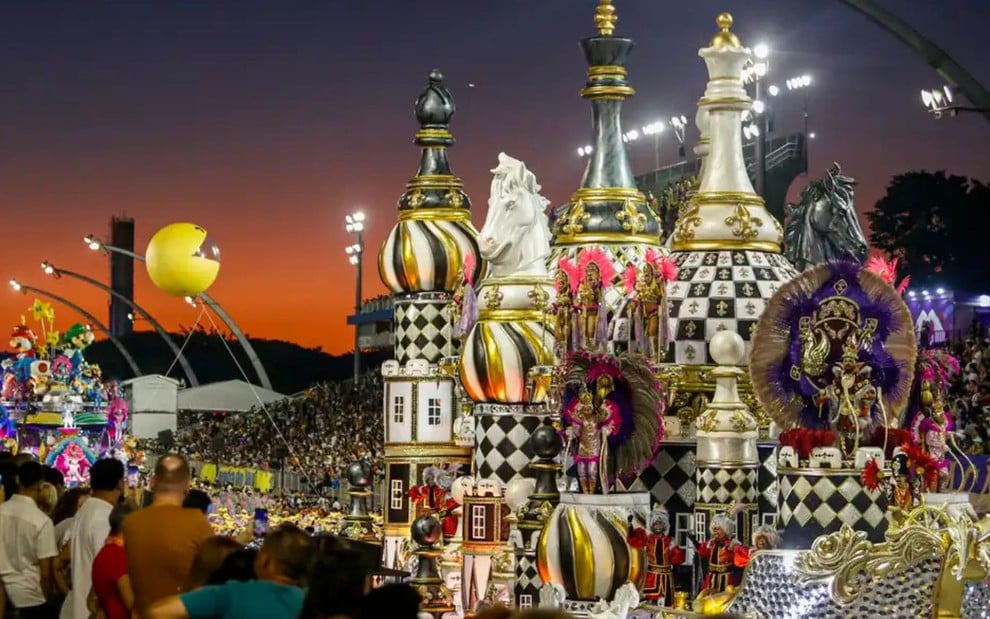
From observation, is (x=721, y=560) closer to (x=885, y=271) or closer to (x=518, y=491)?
(x=885, y=271)

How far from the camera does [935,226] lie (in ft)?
155

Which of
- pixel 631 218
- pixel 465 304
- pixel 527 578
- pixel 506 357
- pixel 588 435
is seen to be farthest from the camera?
pixel 465 304

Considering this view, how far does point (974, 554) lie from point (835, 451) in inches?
46.9

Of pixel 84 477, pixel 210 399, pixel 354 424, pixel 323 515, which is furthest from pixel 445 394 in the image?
pixel 210 399

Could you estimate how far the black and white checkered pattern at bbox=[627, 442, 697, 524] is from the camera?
18.2 meters

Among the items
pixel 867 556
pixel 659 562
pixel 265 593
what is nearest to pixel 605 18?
pixel 659 562

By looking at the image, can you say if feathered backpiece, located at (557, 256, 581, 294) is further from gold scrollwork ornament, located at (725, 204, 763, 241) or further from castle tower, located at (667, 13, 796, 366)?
gold scrollwork ornament, located at (725, 204, 763, 241)

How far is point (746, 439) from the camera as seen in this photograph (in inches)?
669

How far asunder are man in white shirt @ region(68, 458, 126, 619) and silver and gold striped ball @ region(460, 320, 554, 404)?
24.8 feet

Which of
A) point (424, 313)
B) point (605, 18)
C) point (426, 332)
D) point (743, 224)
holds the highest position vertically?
point (605, 18)

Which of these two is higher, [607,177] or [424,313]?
[607,177]

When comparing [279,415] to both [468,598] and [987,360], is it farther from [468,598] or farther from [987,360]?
[468,598]

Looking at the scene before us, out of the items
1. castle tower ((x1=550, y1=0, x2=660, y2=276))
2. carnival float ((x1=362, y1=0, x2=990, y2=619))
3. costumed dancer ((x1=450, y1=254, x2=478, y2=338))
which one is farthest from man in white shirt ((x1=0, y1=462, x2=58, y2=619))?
castle tower ((x1=550, y1=0, x2=660, y2=276))

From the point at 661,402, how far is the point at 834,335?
5.87 feet
